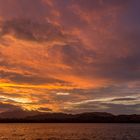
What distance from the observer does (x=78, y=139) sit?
11200 centimetres

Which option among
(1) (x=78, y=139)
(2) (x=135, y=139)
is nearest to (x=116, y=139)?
(2) (x=135, y=139)

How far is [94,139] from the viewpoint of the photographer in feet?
363

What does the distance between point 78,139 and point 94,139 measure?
5.77 metres

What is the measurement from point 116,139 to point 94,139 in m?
8.28

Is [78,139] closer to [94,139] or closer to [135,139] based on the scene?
[94,139]

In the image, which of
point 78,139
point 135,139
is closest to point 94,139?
point 78,139

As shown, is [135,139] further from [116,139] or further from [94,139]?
[94,139]

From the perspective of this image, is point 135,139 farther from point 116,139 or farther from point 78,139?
point 78,139

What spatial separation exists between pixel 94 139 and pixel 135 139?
46.9ft

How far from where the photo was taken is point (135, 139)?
110 metres

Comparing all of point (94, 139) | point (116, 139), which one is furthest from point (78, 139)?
point (116, 139)

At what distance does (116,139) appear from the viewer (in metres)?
113
